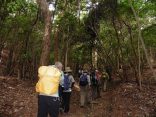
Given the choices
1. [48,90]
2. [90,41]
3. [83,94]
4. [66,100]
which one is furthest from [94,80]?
[48,90]

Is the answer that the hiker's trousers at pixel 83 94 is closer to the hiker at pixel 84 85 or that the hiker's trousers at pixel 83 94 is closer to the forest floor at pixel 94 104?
the hiker at pixel 84 85

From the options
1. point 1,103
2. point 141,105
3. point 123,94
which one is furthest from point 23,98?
point 123,94

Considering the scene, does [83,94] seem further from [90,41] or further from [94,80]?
[90,41]

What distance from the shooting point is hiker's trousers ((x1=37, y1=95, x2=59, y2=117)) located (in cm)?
896

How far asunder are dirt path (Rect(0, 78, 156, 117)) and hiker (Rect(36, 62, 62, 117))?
4.33 meters

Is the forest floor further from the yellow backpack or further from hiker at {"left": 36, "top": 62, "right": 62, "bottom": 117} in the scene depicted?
the yellow backpack

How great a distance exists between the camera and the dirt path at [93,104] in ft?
45.6

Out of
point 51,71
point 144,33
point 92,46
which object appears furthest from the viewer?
point 92,46

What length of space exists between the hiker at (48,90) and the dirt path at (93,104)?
4.33 meters

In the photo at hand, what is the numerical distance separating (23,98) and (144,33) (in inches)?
397

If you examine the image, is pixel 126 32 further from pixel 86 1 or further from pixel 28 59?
pixel 28 59

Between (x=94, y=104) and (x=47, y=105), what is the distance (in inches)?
393

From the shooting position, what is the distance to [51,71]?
29.5 feet

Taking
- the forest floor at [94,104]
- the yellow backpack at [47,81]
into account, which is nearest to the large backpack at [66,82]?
the forest floor at [94,104]
